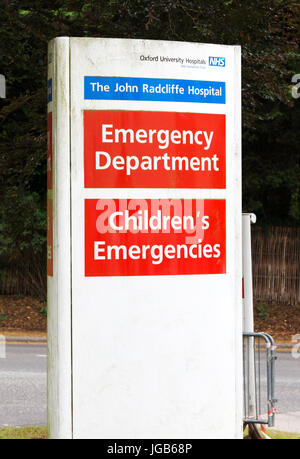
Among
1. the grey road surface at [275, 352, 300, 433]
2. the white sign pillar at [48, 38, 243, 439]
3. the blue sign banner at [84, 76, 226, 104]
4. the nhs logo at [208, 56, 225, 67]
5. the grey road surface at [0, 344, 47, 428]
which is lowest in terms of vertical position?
the grey road surface at [275, 352, 300, 433]

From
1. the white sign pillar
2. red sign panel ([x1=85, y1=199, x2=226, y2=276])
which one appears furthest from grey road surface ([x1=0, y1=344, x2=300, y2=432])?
red sign panel ([x1=85, y1=199, x2=226, y2=276])

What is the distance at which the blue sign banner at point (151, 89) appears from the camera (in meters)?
5.24

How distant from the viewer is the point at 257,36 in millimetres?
13789

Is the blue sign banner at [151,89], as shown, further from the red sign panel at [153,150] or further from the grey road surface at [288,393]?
the grey road surface at [288,393]

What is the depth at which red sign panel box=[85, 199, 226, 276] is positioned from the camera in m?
5.25

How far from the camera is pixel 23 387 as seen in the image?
11156 millimetres

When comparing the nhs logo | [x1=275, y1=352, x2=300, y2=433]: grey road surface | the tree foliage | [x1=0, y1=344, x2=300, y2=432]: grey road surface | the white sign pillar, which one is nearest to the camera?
the white sign pillar

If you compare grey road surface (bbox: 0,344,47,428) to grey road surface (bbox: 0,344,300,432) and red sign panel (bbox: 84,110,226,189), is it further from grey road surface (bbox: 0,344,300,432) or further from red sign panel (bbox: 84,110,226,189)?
red sign panel (bbox: 84,110,226,189)

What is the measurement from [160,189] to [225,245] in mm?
588

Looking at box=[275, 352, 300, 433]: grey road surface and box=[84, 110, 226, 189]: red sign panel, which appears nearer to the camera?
box=[84, 110, 226, 189]: red sign panel

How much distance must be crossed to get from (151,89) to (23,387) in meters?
6.74

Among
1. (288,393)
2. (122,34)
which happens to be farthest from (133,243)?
(122,34)

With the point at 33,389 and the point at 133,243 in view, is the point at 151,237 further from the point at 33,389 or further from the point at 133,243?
the point at 33,389
